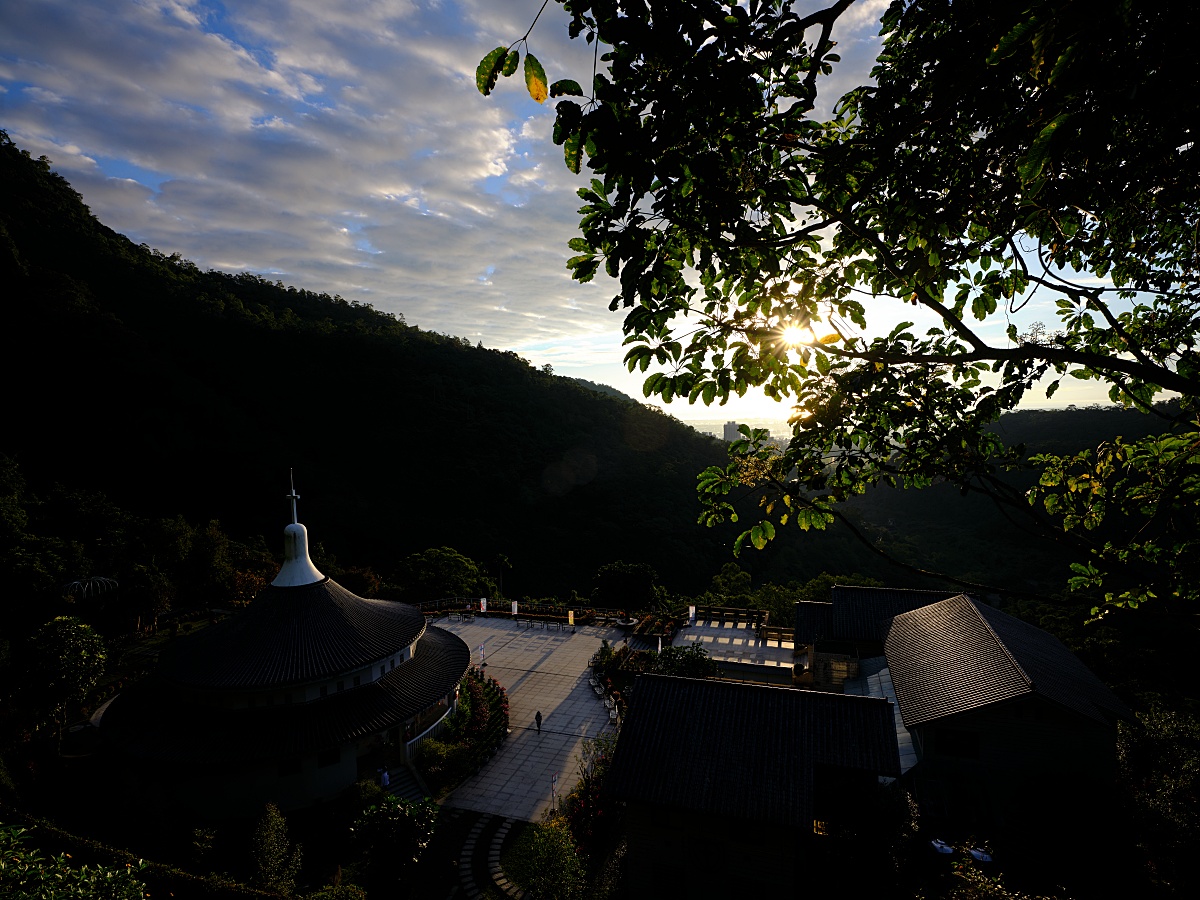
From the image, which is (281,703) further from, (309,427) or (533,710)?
(309,427)

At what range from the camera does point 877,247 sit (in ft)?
14.0

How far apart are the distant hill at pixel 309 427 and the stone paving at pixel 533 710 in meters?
20.9

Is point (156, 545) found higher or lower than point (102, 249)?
lower

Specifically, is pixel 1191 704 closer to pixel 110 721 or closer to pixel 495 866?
pixel 495 866

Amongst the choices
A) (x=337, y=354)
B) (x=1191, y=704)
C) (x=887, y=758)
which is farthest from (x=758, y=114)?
(x=337, y=354)

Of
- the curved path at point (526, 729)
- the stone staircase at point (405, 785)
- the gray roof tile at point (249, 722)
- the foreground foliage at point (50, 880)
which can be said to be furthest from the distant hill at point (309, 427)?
the foreground foliage at point (50, 880)

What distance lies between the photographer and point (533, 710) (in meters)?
21.6

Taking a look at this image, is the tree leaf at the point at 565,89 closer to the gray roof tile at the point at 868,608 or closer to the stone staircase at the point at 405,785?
the stone staircase at the point at 405,785

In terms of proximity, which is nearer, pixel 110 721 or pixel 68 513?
pixel 110 721

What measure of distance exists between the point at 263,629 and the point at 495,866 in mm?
10280

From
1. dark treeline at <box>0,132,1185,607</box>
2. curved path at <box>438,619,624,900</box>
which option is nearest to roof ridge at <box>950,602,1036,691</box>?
curved path at <box>438,619,624,900</box>

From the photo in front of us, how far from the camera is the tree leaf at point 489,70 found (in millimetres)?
2961

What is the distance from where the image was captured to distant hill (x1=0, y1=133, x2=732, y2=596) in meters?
47.9

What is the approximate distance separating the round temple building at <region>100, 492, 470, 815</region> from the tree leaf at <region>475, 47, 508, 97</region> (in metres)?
17.9
